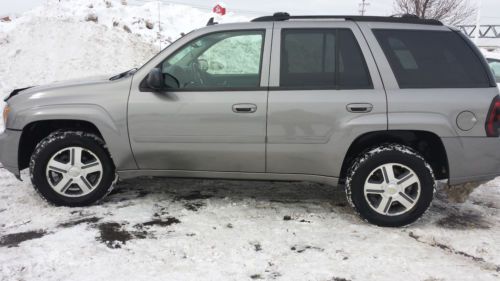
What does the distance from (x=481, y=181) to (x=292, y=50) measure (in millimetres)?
2050

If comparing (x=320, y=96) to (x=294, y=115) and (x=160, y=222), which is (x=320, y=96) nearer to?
(x=294, y=115)

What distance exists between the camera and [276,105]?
152 inches

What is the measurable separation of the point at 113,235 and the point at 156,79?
138 centimetres

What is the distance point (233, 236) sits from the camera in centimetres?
371

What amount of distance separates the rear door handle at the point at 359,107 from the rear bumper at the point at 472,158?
688mm

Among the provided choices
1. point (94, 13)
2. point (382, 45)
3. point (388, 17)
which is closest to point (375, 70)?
point (382, 45)

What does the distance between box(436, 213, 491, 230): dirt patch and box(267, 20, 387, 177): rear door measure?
1.15m

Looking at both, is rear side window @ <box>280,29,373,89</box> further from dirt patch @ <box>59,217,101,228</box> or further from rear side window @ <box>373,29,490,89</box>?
dirt patch @ <box>59,217,101,228</box>

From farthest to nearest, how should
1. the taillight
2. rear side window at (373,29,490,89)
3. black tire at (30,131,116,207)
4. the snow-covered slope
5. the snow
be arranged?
the snow-covered slope → black tire at (30,131,116,207) → rear side window at (373,29,490,89) → the taillight → the snow

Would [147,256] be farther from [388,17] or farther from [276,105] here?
[388,17]

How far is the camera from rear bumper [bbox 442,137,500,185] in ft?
12.3

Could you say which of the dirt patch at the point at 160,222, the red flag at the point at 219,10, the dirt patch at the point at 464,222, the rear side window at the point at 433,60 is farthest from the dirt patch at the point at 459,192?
the red flag at the point at 219,10

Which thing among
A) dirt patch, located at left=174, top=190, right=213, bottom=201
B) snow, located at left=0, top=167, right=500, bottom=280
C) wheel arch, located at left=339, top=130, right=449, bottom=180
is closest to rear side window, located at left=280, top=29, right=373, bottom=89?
wheel arch, located at left=339, top=130, right=449, bottom=180

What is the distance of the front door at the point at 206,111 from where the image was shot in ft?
12.9
